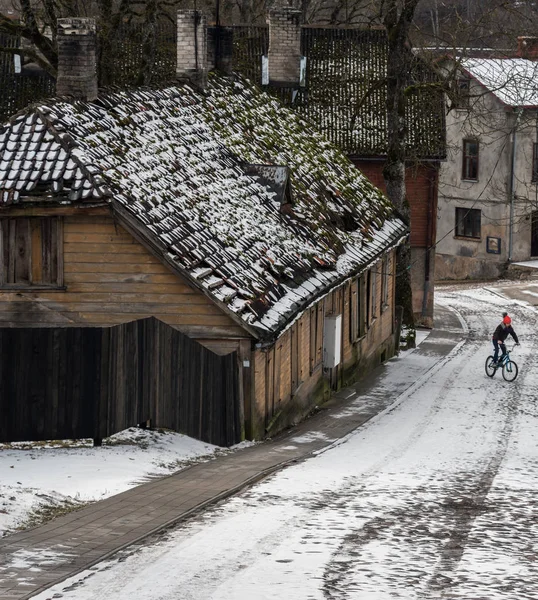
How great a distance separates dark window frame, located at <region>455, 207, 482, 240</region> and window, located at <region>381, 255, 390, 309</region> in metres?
19.8

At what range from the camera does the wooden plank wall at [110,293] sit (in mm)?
18281

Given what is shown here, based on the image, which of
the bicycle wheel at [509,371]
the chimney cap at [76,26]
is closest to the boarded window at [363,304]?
the bicycle wheel at [509,371]

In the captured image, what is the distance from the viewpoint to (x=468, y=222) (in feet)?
170

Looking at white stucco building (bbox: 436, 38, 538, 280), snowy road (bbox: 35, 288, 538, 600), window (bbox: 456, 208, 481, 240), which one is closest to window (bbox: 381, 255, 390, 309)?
snowy road (bbox: 35, 288, 538, 600)

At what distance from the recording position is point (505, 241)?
50.2 m

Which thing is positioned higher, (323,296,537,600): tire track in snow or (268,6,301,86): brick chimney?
(268,6,301,86): brick chimney

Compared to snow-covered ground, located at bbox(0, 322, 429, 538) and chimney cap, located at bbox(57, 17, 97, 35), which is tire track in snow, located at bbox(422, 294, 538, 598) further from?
chimney cap, located at bbox(57, 17, 97, 35)

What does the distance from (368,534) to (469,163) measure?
41365 millimetres

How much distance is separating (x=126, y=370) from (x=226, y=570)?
6273 mm

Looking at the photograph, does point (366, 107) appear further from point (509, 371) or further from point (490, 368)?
point (509, 371)

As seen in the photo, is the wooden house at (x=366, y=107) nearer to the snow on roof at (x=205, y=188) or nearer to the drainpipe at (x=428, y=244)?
the drainpipe at (x=428, y=244)

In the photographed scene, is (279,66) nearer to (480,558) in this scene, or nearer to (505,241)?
(505,241)

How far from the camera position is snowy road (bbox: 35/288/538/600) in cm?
990

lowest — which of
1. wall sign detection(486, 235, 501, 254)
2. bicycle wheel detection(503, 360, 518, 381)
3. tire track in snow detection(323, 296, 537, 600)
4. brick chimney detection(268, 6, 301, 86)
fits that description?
bicycle wheel detection(503, 360, 518, 381)
